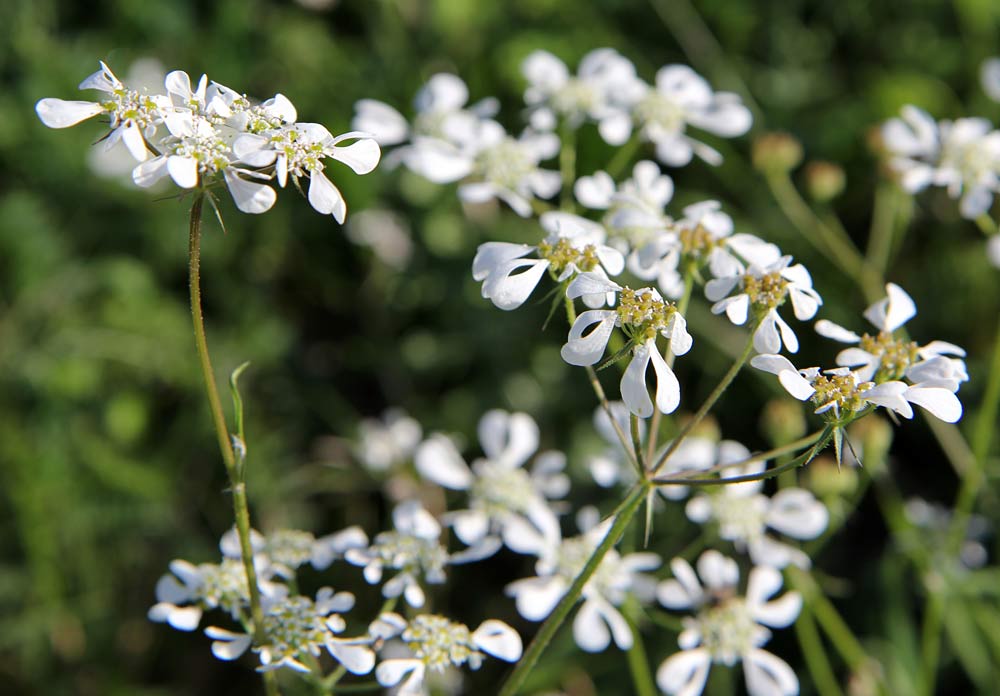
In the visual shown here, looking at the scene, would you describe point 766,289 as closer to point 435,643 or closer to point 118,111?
point 435,643

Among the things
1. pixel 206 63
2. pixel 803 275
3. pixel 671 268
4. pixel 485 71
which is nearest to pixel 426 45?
pixel 485 71

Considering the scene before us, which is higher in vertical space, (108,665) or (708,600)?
(108,665)

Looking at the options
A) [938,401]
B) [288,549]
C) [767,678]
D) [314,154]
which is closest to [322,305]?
[288,549]

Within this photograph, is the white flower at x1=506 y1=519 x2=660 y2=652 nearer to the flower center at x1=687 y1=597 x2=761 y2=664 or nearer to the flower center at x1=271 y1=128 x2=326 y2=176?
the flower center at x1=687 y1=597 x2=761 y2=664

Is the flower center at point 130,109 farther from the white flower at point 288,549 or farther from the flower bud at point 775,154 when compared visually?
the flower bud at point 775,154

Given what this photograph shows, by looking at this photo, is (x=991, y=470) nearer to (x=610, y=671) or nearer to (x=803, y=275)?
(x=610, y=671)

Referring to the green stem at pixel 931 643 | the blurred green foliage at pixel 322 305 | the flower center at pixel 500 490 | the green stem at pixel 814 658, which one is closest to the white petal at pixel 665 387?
the flower center at pixel 500 490
